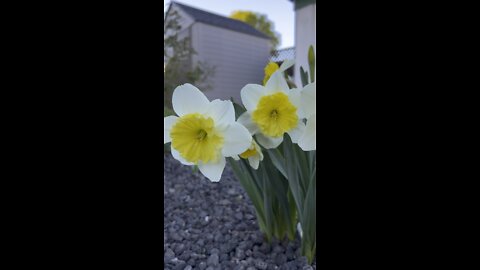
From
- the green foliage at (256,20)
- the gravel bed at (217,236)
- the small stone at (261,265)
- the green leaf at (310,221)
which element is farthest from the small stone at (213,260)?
the green foliage at (256,20)

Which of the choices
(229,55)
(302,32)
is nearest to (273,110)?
(302,32)

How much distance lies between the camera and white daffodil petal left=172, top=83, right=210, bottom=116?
0.50 metres

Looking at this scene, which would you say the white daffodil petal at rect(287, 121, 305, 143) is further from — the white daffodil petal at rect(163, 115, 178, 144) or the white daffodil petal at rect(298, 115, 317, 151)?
the white daffodil petal at rect(163, 115, 178, 144)

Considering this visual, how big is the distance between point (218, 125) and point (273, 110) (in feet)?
0.38

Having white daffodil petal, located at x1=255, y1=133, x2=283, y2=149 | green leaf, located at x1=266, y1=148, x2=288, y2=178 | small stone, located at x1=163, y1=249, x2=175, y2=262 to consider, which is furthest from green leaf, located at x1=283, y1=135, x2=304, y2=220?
small stone, located at x1=163, y1=249, x2=175, y2=262

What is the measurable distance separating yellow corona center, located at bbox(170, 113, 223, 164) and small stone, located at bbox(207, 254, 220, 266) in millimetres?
464

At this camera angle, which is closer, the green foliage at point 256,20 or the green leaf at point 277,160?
the green leaf at point 277,160

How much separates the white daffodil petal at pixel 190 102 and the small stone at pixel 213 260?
50cm

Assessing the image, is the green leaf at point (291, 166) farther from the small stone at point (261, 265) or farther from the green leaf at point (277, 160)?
the small stone at point (261, 265)

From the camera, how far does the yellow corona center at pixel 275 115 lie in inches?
21.5
